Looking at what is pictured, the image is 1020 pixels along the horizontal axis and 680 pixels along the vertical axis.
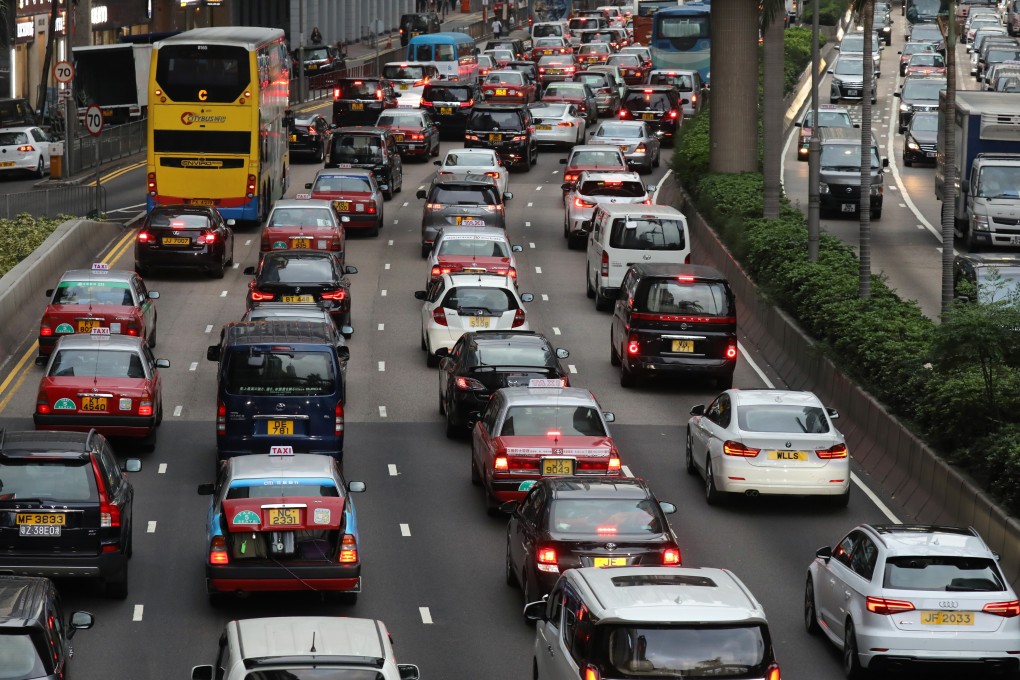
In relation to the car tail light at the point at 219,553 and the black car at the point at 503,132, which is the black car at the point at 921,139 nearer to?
the black car at the point at 503,132

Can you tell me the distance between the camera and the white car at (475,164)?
149 ft

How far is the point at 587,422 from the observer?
839 inches

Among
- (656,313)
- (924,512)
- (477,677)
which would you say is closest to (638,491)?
(477,677)

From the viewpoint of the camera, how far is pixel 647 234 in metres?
33.8

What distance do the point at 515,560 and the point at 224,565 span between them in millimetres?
2875

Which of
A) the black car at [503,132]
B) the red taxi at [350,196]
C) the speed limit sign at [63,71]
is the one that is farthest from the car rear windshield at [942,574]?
the black car at [503,132]

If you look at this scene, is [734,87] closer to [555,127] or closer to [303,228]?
[303,228]

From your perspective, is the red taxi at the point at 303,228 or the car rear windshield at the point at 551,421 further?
the red taxi at the point at 303,228

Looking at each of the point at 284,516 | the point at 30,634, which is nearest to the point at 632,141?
the point at 284,516

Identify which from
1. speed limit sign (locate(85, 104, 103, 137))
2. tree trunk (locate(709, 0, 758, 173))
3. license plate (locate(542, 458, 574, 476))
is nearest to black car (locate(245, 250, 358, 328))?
license plate (locate(542, 458, 574, 476))

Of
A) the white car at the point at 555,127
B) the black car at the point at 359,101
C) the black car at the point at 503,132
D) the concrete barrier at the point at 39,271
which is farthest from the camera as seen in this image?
the black car at the point at 359,101

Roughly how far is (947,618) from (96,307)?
16778mm

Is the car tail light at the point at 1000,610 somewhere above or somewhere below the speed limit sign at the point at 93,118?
below

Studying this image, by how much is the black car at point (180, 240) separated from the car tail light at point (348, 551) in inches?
809
